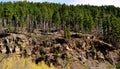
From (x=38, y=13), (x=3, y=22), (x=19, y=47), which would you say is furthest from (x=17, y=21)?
(x=19, y=47)

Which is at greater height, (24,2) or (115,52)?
(24,2)

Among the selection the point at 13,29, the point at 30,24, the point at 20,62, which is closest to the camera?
the point at 20,62

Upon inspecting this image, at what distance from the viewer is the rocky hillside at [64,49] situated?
12494cm

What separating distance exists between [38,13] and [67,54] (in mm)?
52218

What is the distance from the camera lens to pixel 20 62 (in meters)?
35.7

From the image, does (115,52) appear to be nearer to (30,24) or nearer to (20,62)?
(30,24)

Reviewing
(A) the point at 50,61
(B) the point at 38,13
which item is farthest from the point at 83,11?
(A) the point at 50,61

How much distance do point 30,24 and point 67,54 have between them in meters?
42.0

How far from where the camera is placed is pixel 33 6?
189500 mm

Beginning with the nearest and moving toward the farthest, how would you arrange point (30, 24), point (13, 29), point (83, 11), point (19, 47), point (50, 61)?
1. point (50, 61)
2. point (19, 47)
3. point (13, 29)
4. point (30, 24)
5. point (83, 11)

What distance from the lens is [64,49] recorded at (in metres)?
133

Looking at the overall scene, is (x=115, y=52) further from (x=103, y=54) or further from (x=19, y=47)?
(x=19, y=47)

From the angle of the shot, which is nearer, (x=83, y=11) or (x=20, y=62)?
(x=20, y=62)

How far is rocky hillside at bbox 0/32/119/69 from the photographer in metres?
125
